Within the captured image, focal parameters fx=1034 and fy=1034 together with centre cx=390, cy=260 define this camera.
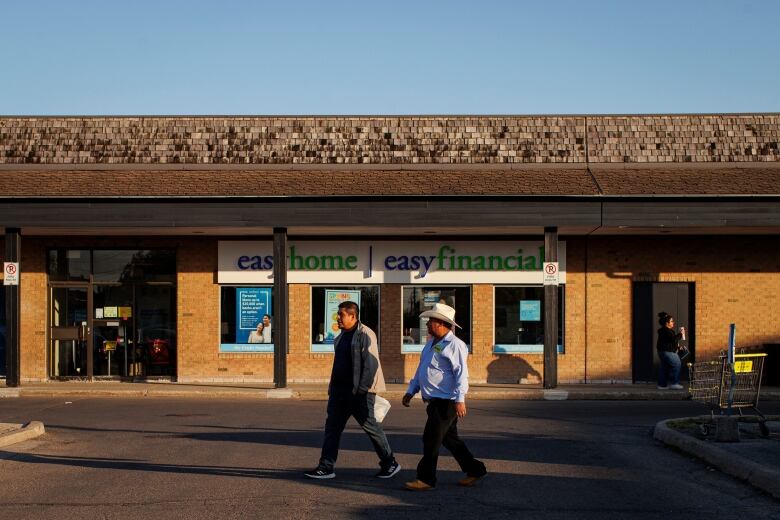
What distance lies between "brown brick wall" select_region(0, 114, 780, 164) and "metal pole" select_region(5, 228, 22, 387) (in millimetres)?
3313

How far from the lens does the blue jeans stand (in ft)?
72.0

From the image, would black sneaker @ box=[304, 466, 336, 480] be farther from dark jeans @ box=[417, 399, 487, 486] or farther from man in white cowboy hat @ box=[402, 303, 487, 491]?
dark jeans @ box=[417, 399, 487, 486]

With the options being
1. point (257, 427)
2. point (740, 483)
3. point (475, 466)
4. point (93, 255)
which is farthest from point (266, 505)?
point (93, 255)

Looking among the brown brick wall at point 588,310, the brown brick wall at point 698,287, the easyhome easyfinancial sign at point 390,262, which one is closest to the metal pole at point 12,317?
the brown brick wall at point 588,310

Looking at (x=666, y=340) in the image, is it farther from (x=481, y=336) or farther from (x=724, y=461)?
(x=724, y=461)

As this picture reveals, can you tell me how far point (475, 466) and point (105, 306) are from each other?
16.2m

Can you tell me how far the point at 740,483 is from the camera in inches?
413

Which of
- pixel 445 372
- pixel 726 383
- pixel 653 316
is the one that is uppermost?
pixel 653 316

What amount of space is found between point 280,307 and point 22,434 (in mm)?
8290

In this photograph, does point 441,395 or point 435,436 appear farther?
point 441,395

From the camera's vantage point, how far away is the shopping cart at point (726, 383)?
1323 centimetres

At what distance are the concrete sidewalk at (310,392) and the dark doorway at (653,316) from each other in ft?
3.56

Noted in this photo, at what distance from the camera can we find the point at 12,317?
21625 mm

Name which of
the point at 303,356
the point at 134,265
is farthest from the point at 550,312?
the point at 134,265
